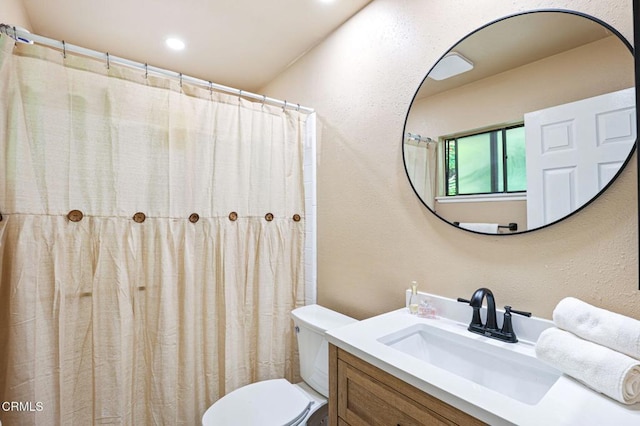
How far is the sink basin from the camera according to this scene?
898 millimetres

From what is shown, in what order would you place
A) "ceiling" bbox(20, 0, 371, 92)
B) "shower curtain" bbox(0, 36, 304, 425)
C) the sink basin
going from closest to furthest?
the sink basin → "shower curtain" bbox(0, 36, 304, 425) → "ceiling" bbox(20, 0, 371, 92)

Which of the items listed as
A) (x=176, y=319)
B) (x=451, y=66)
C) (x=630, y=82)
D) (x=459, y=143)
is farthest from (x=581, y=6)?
(x=176, y=319)

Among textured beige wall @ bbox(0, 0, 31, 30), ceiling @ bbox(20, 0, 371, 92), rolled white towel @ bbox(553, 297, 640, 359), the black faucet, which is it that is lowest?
the black faucet

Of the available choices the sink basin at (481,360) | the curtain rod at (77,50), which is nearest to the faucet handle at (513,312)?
the sink basin at (481,360)

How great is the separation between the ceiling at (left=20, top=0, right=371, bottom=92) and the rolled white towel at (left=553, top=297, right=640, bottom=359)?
1709mm

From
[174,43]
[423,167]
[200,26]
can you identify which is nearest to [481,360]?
[423,167]

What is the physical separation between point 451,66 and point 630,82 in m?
0.58

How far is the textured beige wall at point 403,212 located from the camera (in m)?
0.90

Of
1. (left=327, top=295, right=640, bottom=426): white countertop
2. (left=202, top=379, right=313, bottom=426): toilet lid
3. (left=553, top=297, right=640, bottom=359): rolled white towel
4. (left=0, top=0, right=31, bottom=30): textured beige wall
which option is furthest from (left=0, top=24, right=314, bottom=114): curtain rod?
(left=553, top=297, right=640, bottom=359): rolled white towel

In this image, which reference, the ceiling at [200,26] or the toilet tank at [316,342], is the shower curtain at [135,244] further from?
the ceiling at [200,26]

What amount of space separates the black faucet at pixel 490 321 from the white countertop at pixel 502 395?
0.08 ft

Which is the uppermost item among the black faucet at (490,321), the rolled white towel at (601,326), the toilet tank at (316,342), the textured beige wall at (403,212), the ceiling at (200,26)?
the ceiling at (200,26)

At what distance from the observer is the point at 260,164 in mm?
1812

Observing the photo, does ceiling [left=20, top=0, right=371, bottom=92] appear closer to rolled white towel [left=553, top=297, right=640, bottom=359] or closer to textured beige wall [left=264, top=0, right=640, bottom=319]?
textured beige wall [left=264, top=0, right=640, bottom=319]
